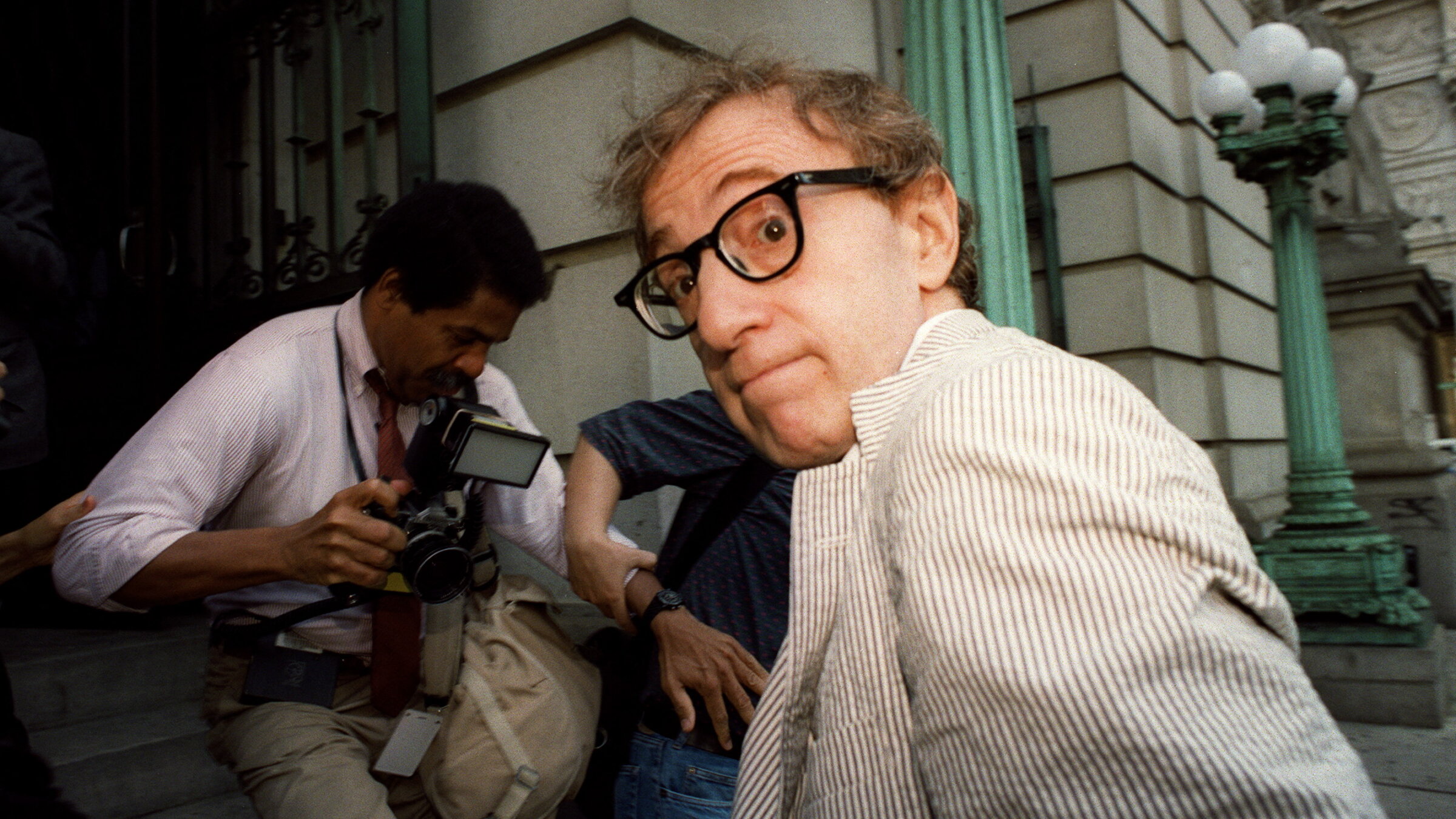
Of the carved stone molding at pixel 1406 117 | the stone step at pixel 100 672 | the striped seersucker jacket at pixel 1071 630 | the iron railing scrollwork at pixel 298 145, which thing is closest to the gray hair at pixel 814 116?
the striped seersucker jacket at pixel 1071 630

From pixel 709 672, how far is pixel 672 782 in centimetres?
28

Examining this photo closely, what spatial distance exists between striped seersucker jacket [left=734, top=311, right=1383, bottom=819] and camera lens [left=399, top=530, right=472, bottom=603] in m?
1.25

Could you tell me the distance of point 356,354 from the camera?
86.5 inches

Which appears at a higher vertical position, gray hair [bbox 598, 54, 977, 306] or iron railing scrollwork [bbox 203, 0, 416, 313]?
iron railing scrollwork [bbox 203, 0, 416, 313]

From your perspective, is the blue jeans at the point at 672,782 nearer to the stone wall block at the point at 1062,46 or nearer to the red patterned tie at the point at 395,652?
the red patterned tie at the point at 395,652

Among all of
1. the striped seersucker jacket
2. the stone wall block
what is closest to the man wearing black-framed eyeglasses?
the striped seersucker jacket

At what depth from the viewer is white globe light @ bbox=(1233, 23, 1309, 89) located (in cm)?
532

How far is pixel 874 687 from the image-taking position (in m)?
0.85

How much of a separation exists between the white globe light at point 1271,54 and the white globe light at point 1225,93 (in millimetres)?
79

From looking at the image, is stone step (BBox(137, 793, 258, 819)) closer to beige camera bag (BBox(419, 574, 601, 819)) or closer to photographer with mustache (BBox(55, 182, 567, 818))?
photographer with mustache (BBox(55, 182, 567, 818))

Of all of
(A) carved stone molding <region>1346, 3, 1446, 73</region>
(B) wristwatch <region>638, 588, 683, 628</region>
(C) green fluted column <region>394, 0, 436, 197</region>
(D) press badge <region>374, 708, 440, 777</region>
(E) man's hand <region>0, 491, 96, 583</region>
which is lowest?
(D) press badge <region>374, 708, 440, 777</region>

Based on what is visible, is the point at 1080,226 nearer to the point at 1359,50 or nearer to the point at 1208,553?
the point at 1208,553

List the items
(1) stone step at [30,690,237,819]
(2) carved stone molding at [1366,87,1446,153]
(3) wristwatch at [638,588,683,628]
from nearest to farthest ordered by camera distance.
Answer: (3) wristwatch at [638,588,683,628] → (1) stone step at [30,690,237,819] → (2) carved stone molding at [1366,87,1446,153]

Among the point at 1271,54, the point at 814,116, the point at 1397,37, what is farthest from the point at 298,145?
the point at 1397,37
